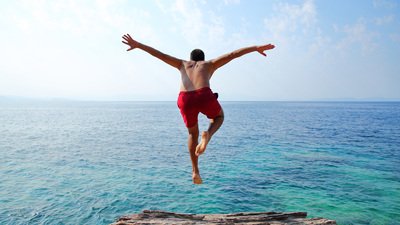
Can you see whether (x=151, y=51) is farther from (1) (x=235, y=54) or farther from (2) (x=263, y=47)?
Answer: (2) (x=263, y=47)

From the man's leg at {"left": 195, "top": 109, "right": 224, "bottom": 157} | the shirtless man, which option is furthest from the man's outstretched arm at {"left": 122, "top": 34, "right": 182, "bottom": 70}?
the man's leg at {"left": 195, "top": 109, "right": 224, "bottom": 157}

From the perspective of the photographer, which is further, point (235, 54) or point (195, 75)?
point (235, 54)

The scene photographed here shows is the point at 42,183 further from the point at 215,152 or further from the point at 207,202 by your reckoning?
the point at 215,152

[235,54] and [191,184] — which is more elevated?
[235,54]

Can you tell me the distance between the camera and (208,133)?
202 inches

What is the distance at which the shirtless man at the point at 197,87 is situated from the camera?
5125 mm

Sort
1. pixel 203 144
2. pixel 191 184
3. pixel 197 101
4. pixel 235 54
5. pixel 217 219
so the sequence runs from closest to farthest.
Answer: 1. pixel 203 144
2. pixel 197 101
3. pixel 235 54
4. pixel 217 219
5. pixel 191 184

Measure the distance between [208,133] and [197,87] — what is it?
3.10ft

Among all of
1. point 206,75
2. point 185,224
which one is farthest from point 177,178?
point 206,75

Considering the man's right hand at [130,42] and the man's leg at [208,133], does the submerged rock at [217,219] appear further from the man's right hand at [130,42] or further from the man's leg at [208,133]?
the man's right hand at [130,42]

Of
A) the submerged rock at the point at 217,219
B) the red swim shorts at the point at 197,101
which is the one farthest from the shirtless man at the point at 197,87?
the submerged rock at the point at 217,219

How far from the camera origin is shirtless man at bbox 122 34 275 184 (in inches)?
202

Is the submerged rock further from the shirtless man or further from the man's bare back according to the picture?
the man's bare back

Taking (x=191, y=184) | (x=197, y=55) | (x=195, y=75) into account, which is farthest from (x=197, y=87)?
(x=191, y=184)
